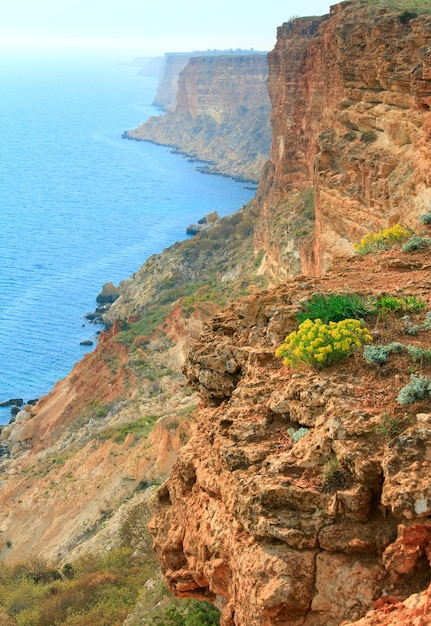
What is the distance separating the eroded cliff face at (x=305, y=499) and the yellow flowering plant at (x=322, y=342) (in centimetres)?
13

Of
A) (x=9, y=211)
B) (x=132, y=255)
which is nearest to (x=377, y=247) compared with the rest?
(x=132, y=255)

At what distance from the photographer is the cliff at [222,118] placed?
119938 mm

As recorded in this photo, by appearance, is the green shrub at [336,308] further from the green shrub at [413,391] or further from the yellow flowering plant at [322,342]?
the green shrub at [413,391]

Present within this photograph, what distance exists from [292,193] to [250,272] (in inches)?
230

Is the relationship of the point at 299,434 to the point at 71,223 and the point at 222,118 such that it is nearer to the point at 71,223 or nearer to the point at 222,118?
the point at 71,223

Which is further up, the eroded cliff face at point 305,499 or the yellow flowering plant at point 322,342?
the yellow flowering plant at point 322,342

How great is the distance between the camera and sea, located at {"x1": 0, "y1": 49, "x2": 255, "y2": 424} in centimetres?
5328

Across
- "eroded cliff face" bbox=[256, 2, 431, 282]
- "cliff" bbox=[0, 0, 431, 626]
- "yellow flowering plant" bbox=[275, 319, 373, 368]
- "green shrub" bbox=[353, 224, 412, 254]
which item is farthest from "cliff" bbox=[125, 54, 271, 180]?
"yellow flowering plant" bbox=[275, 319, 373, 368]

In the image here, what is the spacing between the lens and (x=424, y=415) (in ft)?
21.5

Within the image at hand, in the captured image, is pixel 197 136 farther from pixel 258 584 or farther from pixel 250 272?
pixel 258 584

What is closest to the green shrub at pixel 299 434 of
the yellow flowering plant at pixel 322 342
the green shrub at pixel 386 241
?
the yellow flowering plant at pixel 322 342

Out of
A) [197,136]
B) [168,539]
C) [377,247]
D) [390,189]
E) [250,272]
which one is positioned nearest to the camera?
[168,539]

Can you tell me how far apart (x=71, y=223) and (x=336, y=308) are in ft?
258

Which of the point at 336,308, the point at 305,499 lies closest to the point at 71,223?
the point at 336,308
